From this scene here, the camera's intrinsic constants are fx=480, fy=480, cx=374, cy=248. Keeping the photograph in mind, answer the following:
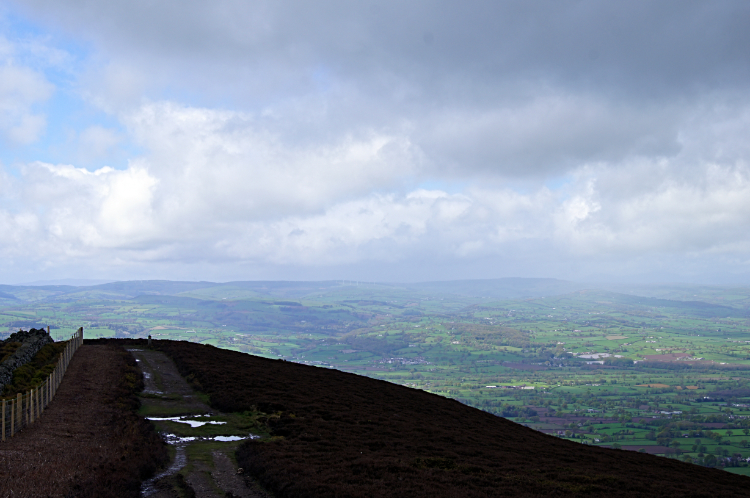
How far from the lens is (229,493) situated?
16.3 m

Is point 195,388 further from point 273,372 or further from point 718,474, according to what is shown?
point 718,474

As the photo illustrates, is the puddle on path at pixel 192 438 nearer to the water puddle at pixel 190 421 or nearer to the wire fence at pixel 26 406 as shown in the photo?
the water puddle at pixel 190 421

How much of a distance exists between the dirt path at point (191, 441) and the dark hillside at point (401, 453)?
0.94 meters

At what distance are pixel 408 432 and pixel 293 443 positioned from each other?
8.25 meters

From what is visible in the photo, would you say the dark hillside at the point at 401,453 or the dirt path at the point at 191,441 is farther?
the dark hillside at the point at 401,453

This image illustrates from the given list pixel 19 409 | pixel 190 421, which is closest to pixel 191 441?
pixel 190 421

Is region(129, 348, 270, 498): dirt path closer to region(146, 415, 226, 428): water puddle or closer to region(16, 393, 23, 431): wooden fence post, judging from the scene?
region(146, 415, 226, 428): water puddle

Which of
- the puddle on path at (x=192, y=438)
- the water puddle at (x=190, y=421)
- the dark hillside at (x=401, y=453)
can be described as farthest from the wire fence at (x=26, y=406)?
the dark hillside at (x=401, y=453)

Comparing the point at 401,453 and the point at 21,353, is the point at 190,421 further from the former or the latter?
the point at 21,353

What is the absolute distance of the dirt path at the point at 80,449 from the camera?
14.7m

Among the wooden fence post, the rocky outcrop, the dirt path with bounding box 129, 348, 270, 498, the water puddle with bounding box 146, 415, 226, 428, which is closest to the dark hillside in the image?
the dirt path with bounding box 129, 348, 270, 498

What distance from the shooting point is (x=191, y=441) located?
916 inches

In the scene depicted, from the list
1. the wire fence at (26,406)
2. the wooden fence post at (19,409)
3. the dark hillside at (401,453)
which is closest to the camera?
the dark hillside at (401,453)

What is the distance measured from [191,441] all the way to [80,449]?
196 inches
